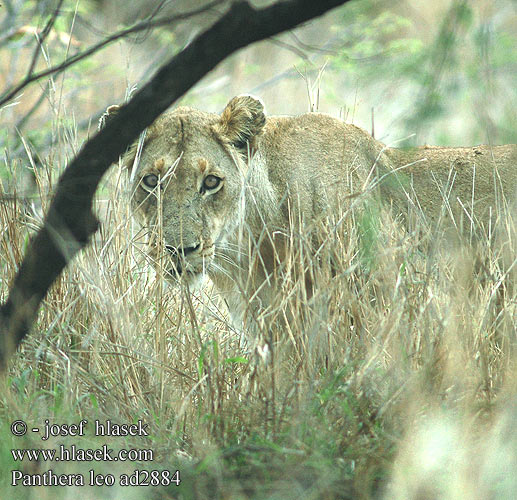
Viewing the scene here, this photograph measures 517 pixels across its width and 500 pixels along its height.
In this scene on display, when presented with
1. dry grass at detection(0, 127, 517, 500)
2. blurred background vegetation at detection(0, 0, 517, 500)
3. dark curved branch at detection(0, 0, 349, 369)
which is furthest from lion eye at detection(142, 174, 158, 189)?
dark curved branch at detection(0, 0, 349, 369)

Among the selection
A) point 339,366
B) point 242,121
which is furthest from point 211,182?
point 339,366

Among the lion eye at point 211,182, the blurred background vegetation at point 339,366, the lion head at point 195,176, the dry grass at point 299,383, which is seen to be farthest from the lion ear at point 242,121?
the dry grass at point 299,383

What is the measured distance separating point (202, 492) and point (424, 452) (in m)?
0.71

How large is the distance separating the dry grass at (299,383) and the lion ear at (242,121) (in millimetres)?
873

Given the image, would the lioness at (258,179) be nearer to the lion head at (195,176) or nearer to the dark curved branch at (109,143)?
the lion head at (195,176)

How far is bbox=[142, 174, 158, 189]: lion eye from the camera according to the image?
412 cm

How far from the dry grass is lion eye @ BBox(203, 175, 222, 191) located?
533mm

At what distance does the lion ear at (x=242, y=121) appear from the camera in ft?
14.2

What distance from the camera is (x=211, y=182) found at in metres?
4.17

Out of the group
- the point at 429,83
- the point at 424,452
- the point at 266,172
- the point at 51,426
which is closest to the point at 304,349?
the point at 424,452

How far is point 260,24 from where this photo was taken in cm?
230

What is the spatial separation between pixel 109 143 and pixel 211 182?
69.1 inches

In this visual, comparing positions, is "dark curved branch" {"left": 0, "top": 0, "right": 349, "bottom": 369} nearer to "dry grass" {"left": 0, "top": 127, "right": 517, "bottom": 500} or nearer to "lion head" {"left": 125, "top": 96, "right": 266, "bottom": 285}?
"dry grass" {"left": 0, "top": 127, "right": 517, "bottom": 500}

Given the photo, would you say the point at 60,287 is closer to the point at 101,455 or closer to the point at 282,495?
the point at 101,455
